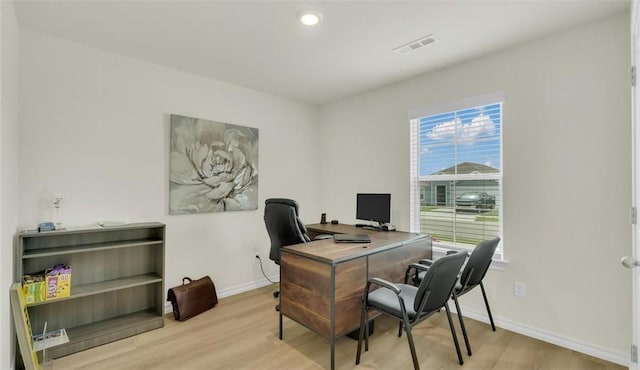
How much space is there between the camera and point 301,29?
7.88 ft

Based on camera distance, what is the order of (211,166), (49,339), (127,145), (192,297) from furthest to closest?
(211,166), (192,297), (127,145), (49,339)

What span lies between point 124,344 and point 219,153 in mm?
1986

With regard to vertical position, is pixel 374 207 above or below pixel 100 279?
above

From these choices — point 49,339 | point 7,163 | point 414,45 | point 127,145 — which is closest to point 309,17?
point 414,45

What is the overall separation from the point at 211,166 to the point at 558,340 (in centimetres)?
358

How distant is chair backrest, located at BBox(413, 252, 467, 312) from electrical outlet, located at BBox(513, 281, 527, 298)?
1.02 meters

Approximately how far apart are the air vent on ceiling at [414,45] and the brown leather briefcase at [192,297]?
2976mm

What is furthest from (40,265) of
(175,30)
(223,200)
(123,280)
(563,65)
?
(563,65)

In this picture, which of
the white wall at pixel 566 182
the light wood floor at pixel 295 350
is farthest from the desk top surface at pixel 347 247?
the white wall at pixel 566 182

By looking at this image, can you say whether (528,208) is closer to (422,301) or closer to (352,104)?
(422,301)

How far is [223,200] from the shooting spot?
139 inches

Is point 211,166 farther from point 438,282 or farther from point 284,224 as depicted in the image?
point 438,282

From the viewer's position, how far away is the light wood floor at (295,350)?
2191 mm

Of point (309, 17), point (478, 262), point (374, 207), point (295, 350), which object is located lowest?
point (295, 350)
